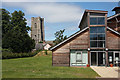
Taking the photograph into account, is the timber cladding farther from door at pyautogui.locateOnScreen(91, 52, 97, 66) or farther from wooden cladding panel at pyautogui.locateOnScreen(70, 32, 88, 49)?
door at pyautogui.locateOnScreen(91, 52, 97, 66)

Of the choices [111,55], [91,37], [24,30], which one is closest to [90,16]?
[91,37]

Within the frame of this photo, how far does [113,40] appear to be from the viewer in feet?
66.9

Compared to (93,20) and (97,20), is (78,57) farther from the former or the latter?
(97,20)

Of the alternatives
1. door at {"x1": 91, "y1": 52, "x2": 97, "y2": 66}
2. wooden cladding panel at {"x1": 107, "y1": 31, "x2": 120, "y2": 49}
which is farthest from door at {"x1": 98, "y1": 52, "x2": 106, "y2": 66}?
wooden cladding panel at {"x1": 107, "y1": 31, "x2": 120, "y2": 49}

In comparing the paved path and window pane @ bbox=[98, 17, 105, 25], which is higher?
window pane @ bbox=[98, 17, 105, 25]

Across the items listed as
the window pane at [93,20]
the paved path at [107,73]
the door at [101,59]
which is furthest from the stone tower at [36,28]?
the paved path at [107,73]

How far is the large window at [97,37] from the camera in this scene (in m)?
20.6

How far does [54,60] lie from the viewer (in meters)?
20.3

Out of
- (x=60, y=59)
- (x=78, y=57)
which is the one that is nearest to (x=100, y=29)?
(x=78, y=57)

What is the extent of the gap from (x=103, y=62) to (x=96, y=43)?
3144 millimetres

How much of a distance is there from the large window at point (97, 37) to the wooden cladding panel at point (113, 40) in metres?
0.91

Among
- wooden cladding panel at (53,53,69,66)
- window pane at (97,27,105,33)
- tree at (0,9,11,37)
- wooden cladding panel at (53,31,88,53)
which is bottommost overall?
wooden cladding panel at (53,53,69,66)

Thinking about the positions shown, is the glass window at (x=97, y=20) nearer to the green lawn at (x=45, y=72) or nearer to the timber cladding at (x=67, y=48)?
the timber cladding at (x=67, y=48)

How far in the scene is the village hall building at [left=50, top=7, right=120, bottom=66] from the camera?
20312 mm
